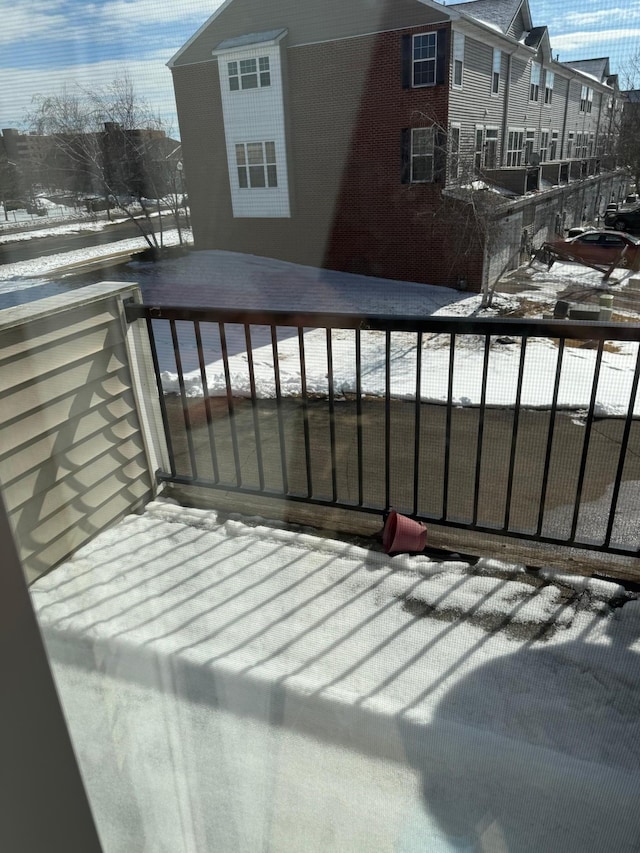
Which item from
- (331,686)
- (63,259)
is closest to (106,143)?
(63,259)

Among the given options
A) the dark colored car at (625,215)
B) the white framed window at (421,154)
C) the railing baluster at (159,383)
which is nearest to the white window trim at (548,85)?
the white framed window at (421,154)

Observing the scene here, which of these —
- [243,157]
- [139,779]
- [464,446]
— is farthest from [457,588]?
[464,446]

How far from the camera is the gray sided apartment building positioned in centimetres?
80

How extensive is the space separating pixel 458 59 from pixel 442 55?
6cm

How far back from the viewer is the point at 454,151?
3.50 ft

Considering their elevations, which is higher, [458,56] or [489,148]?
[458,56]

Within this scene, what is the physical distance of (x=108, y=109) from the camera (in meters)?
0.77

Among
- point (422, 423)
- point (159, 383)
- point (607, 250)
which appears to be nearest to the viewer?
point (159, 383)

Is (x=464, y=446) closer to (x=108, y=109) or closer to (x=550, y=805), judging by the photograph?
(x=550, y=805)

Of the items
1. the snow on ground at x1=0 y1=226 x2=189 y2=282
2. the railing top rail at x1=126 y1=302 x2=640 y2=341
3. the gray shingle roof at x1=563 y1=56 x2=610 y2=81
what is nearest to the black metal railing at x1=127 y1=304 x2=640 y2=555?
the railing top rail at x1=126 y1=302 x2=640 y2=341

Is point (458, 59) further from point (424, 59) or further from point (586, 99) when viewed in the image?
point (586, 99)

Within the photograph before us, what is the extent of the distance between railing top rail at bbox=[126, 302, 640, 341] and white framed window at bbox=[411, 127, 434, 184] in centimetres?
31

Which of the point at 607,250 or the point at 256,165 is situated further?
the point at 607,250

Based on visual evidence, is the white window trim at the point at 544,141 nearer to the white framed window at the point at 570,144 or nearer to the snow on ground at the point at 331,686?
the white framed window at the point at 570,144
